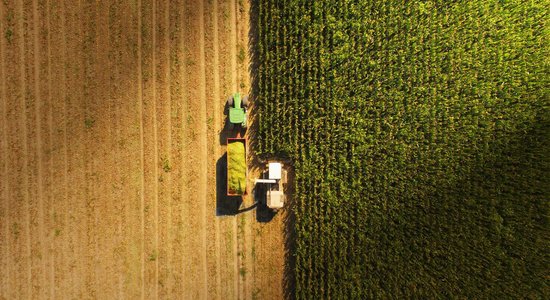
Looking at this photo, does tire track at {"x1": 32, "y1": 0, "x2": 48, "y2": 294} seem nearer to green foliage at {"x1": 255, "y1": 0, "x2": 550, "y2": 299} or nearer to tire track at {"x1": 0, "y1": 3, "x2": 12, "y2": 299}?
tire track at {"x1": 0, "y1": 3, "x2": 12, "y2": 299}

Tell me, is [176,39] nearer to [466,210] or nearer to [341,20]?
[341,20]

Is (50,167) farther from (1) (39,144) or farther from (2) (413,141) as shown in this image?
(2) (413,141)

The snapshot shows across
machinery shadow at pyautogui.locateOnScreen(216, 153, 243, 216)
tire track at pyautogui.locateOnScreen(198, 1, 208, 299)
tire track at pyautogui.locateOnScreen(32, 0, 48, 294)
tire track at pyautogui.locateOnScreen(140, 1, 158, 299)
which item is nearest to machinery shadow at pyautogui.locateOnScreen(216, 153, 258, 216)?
machinery shadow at pyautogui.locateOnScreen(216, 153, 243, 216)

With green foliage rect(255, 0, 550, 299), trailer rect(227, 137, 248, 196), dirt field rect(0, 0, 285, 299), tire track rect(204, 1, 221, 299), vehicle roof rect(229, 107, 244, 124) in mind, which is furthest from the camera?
tire track rect(204, 1, 221, 299)

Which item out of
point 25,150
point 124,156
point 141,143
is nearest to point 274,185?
point 141,143

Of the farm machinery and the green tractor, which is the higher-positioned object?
the green tractor
